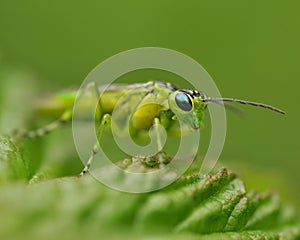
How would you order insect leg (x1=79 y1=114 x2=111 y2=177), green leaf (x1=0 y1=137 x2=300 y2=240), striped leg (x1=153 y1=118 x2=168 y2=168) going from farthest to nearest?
insect leg (x1=79 y1=114 x2=111 y2=177) → striped leg (x1=153 y1=118 x2=168 y2=168) → green leaf (x1=0 y1=137 x2=300 y2=240)

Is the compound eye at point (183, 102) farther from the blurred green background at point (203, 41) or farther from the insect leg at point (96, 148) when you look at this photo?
the blurred green background at point (203, 41)

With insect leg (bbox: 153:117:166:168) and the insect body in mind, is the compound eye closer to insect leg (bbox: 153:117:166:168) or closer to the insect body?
the insect body

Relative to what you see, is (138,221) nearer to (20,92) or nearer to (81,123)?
(81,123)

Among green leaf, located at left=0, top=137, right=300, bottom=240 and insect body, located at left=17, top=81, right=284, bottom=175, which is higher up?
insect body, located at left=17, top=81, right=284, bottom=175

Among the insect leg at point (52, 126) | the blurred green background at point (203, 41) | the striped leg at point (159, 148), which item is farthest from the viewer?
the blurred green background at point (203, 41)

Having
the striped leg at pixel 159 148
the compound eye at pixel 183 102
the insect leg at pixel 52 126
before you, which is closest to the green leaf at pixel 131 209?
the striped leg at pixel 159 148

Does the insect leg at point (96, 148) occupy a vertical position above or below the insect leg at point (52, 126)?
below

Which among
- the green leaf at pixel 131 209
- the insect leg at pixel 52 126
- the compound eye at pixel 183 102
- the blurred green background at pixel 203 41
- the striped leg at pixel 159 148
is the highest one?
the blurred green background at pixel 203 41

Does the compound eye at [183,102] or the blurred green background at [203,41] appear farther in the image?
the blurred green background at [203,41]

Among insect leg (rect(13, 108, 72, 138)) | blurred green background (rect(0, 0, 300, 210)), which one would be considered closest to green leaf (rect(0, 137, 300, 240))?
insect leg (rect(13, 108, 72, 138))
